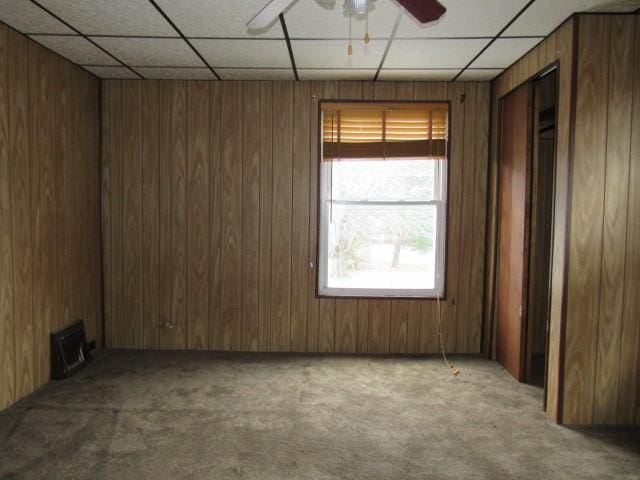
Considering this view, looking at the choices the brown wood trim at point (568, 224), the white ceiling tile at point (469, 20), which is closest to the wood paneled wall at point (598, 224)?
the brown wood trim at point (568, 224)

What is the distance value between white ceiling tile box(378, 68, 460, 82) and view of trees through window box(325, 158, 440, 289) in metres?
0.73

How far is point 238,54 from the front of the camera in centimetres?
327

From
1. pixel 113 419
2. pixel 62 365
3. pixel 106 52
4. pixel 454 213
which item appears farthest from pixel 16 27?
pixel 454 213

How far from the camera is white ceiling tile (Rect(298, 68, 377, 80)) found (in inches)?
141

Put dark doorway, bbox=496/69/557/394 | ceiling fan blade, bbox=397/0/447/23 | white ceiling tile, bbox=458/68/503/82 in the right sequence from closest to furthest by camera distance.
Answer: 1. ceiling fan blade, bbox=397/0/447/23
2. dark doorway, bbox=496/69/557/394
3. white ceiling tile, bbox=458/68/503/82

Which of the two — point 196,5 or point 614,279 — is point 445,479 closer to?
point 614,279

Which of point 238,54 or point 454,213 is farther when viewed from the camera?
point 454,213

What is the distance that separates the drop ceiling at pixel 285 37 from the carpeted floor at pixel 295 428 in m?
2.35

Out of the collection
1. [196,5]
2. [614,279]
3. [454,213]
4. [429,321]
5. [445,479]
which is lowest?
[445,479]

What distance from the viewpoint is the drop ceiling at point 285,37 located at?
8.21 feet

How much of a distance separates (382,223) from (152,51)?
7.85 feet

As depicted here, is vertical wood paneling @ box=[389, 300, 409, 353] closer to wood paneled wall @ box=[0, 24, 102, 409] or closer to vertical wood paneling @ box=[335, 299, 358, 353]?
vertical wood paneling @ box=[335, 299, 358, 353]

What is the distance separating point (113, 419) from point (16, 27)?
2648 mm

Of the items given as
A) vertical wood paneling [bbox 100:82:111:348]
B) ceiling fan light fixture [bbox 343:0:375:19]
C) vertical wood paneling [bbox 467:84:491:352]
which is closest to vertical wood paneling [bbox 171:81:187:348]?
vertical wood paneling [bbox 100:82:111:348]
